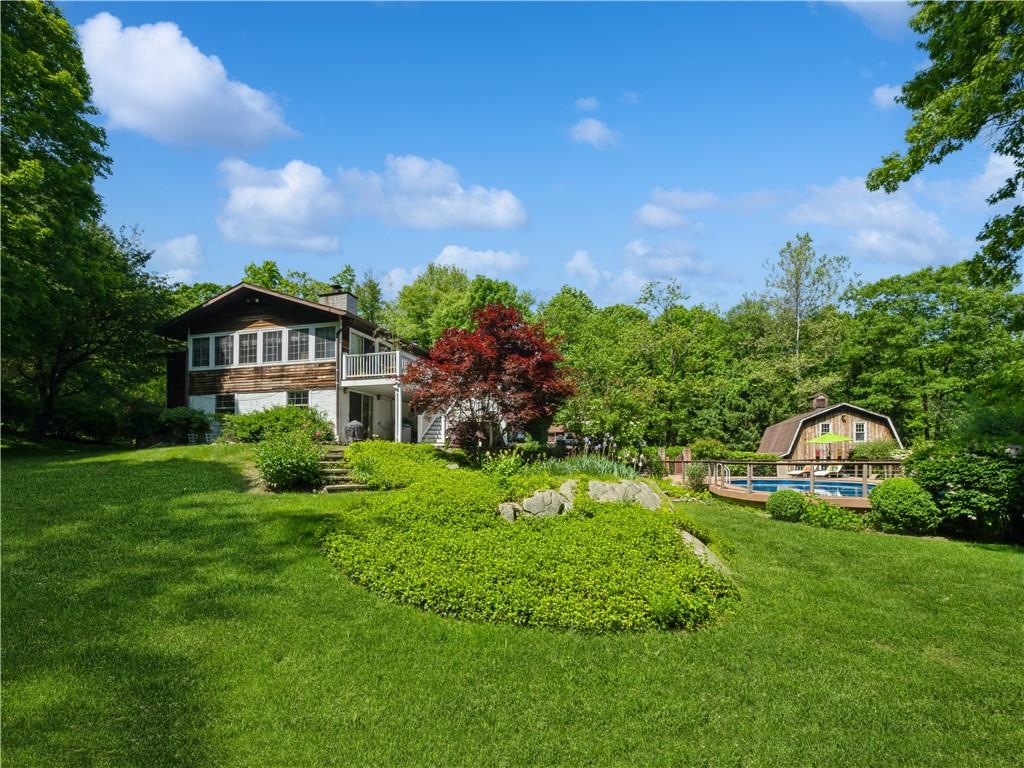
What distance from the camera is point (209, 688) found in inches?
185

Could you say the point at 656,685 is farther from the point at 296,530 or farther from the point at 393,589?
the point at 296,530

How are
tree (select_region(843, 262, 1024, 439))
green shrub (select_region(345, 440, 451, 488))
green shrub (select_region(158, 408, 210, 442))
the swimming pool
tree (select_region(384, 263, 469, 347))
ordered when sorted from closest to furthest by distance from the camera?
green shrub (select_region(345, 440, 451, 488)) < the swimming pool < green shrub (select_region(158, 408, 210, 442)) < tree (select_region(843, 262, 1024, 439)) < tree (select_region(384, 263, 469, 347))

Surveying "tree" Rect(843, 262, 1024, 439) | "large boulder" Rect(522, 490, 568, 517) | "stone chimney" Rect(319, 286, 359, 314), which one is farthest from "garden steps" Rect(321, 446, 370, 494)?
"tree" Rect(843, 262, 1024, 439)

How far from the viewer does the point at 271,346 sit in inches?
876

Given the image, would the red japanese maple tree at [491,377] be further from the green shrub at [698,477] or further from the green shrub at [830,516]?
the green shrub at [830,516]

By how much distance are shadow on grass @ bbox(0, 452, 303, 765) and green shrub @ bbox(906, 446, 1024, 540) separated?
503 inches

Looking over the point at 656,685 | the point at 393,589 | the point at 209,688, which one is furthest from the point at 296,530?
the point at 656,685

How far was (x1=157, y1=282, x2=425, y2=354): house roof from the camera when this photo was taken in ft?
69.6

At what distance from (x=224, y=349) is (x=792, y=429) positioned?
24270 mm

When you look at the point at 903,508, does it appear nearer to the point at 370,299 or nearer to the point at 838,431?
the point at 838,431

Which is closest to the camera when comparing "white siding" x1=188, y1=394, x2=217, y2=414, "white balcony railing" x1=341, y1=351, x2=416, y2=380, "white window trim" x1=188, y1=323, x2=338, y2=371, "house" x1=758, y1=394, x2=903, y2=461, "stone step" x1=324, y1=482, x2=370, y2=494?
"stone step" x1=324, y1=482, x2=370, y2=494

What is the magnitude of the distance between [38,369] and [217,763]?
964 inches

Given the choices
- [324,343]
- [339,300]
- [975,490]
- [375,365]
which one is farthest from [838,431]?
[324,343]

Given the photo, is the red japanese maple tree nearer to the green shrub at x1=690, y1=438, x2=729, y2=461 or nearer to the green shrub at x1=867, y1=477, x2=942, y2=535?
the green shrub at x1=867, y1=477, x2=942, y2=535
